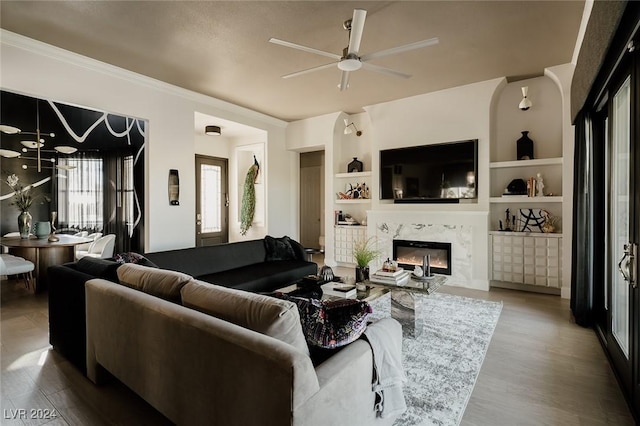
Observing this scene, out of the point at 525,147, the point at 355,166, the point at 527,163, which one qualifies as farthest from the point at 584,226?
the point at 355,166

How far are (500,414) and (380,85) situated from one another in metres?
4.36

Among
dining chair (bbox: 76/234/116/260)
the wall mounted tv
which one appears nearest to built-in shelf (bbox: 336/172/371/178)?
the wall mounted tv

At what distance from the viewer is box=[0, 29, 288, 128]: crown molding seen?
343 centimetres

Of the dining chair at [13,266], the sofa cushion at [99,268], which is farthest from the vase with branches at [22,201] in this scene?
the sofa cushion at [99,268]

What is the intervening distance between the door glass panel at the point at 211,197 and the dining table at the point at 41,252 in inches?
111

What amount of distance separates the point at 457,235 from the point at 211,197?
5557mm

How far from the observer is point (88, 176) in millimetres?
6590

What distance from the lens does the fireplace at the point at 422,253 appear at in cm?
522

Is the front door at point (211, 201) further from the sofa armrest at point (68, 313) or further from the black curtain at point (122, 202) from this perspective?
the sofa armrest at point (68, 313)

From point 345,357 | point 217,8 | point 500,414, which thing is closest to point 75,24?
point 217,8

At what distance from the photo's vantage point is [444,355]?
2.72 metres

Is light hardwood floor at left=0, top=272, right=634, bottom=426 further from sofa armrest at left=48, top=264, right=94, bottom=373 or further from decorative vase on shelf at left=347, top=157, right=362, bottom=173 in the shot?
decorative vase on shelf at left=347, top=157, right=362, bottom=173

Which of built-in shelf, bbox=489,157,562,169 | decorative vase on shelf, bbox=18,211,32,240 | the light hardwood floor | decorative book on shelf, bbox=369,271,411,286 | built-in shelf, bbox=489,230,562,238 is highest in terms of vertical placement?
built-in shelf, bbox=489,157,562,169

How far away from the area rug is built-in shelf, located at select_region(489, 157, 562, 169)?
2082mm
